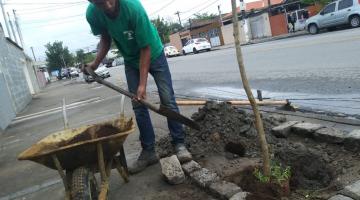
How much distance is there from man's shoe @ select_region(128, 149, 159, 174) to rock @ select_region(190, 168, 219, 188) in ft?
2.63

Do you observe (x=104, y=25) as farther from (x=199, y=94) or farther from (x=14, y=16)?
(x=14, y=16)

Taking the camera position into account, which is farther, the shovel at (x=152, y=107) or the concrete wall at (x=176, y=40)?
the concrete wall at (x=176, y=40)

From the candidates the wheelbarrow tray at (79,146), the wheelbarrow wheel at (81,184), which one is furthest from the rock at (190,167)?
the wheelbarrow wheel at (81,184)

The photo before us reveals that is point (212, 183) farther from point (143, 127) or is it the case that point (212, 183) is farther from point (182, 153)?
point (143, 127)

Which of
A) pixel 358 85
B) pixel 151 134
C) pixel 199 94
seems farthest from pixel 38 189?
pixel 199 94

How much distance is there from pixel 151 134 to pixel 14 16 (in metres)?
52.5

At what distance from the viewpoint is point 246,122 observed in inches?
190

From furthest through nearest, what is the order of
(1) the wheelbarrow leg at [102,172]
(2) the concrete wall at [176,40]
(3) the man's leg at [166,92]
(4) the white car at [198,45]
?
(2) the concrete wall at [176,40] < (4) the white car at [198,45] < (3) the man's leg at [166,92] < (1) the wheelbarrow leg at [102,172]

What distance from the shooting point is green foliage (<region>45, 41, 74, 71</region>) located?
82.2m

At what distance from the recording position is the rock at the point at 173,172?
398 centimetres

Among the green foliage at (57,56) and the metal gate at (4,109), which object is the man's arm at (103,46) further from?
the green foliage at (57,56)

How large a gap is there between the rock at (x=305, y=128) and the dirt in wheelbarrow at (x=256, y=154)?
7 centimetres

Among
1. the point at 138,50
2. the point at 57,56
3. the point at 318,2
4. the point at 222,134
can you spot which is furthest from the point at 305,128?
the point at 57,56

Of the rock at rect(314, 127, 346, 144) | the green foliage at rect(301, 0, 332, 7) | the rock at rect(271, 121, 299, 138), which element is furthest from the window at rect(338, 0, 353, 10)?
the rock at rect(314, 127, 346, 144)
